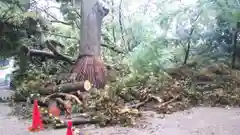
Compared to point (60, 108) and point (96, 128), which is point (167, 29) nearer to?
point (60, 108)

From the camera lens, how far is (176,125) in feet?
17.5

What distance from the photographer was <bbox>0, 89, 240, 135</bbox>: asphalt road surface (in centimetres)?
486

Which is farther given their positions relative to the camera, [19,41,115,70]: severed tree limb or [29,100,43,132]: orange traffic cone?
[19,41,115,70]: severed tree limb

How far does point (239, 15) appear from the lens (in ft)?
25.2

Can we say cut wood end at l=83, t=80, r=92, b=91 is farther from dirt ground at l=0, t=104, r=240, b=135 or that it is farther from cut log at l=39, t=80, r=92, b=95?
dirt ground at l=0, t=104, r=240, b=135

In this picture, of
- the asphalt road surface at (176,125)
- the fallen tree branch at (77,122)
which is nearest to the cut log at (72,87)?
the asphalt road surface at (176,125)

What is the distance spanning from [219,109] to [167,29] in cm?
402

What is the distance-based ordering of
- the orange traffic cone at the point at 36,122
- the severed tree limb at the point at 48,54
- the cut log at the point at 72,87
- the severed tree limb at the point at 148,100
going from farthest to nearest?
the severed tree limb at the point at 48,54
the cut log at the point at 72,87
the severed tree limb at the point at 148,100
the orange traffic cone at the point at 36,122

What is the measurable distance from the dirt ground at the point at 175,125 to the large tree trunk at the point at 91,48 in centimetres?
223

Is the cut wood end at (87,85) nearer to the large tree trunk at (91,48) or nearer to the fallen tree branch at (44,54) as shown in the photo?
the large tree trunk at (91,48)

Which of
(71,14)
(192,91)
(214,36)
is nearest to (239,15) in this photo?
(214,36)

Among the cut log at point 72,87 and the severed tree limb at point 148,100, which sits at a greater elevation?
the cut log at point 72,87

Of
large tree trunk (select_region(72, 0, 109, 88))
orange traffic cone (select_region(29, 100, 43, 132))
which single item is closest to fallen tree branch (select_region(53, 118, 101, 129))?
orange traffic cone (select_region(29, 100, 43, 132))

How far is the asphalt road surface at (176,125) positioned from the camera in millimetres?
4859
